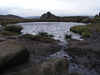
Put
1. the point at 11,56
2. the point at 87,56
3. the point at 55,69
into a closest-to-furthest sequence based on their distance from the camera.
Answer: the point at 55,69 < the point at 11,56 < the point at 87,56

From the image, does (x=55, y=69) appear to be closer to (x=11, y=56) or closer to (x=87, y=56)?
(x=11, y=56)

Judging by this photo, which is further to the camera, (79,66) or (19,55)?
(79,66)

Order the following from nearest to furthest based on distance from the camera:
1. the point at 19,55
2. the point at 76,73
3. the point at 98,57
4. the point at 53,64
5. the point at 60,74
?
the point at 60,74, the point at 53,64, the point at 76,73, the point at 19,55, the point at 98,57

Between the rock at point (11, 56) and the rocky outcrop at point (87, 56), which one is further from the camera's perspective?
the rocky outcrop at point (87, 56)

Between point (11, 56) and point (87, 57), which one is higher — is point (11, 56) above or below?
above

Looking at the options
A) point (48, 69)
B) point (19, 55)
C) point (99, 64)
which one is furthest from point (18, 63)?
point (99, 64)

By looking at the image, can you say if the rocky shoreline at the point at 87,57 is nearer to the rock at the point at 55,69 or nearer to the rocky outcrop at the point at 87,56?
the rocky outcrop at the point at 87,56

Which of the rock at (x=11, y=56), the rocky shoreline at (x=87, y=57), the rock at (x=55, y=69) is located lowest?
the rocky shoreline at (x=87, y=57)

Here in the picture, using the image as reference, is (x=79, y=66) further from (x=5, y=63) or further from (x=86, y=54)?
(x=5, y=63)

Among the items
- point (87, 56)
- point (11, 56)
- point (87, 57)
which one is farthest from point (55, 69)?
point (87, 56)

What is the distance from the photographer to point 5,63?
389 inches

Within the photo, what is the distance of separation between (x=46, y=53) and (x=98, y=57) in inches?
250

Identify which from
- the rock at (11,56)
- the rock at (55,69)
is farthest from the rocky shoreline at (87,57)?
the rock at (11,56)

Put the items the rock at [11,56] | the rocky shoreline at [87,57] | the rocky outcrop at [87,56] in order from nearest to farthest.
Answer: the rock at [11,56] → the rocky shoreline at [87,57] → the rocky outcrop at [87,56]
